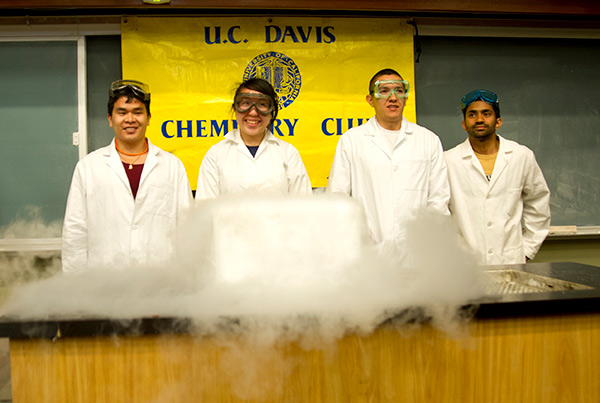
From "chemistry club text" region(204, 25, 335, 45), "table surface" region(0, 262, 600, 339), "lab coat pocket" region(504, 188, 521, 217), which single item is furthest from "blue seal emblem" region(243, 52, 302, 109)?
"table surface" region(0, 262, 600, 339)

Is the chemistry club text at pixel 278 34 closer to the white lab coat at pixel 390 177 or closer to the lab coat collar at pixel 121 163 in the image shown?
the white lab coat at pixel 390 177

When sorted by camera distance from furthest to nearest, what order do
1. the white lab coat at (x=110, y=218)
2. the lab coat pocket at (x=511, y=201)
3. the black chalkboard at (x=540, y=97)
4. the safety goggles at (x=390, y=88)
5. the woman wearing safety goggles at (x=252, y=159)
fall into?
1. the black chalkboard at (x=540, y=97)
2. the lab coat pocket at (x=511, y=201)
3. the safety goggles at (x=390, y=88)
4. the woman wearing safety goggles at (x=252, y=159)
5. the white lab coat at (x=110, y=218)

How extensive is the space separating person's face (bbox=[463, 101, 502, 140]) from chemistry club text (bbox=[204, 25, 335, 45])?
1104mm

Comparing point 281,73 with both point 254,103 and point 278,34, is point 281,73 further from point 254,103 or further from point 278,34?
point 254,103

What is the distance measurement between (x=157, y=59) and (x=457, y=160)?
2.07m

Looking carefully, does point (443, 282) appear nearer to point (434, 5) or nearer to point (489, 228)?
point (489, 228)

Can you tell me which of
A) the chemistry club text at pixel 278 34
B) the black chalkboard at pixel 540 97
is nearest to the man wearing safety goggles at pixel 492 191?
the black chalkboard at pixel 540 97

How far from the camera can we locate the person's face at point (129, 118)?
82.4 inches

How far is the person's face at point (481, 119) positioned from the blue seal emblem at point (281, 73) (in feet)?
3.79

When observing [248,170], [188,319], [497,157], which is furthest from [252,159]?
[497,157]

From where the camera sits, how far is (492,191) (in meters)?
2.44

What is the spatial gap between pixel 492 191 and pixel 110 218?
208cm

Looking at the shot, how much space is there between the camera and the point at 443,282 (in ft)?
3.97

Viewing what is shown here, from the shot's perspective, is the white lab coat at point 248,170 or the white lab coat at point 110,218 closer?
the white lab coat at point 110,218
